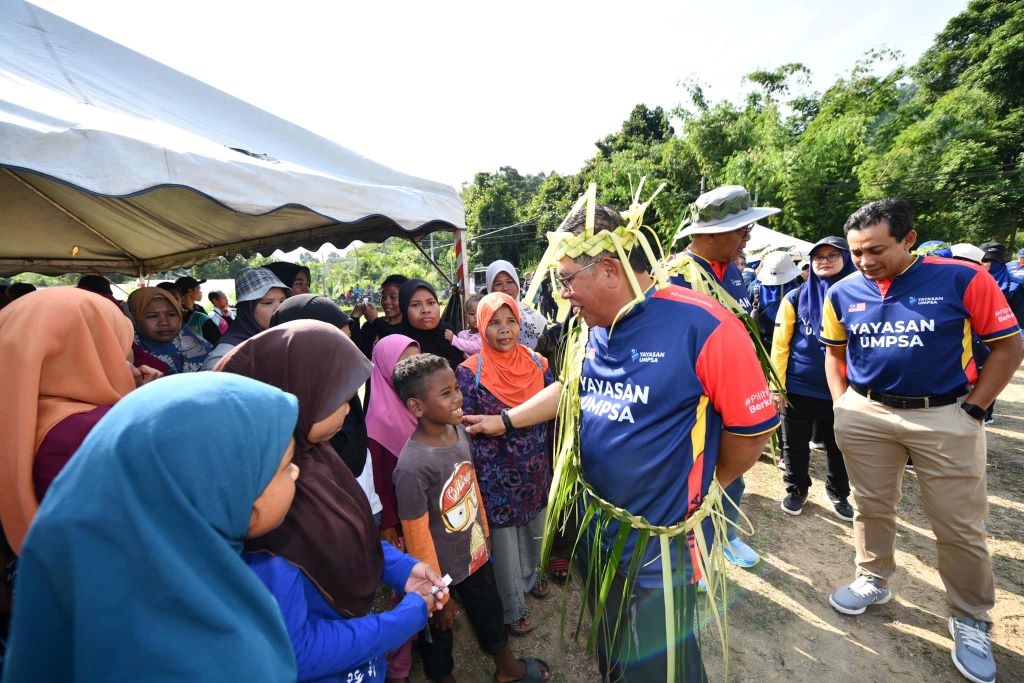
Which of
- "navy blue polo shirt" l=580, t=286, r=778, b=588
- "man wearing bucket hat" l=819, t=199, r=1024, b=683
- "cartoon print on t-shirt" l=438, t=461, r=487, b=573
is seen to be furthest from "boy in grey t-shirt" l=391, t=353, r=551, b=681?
"man wearing bucket hat" l=819, t=199, r=1024, b=683

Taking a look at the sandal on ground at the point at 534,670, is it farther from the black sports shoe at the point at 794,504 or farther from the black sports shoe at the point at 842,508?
the black sports shoe at the point at 842,508

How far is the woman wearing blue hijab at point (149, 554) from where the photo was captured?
703 mm

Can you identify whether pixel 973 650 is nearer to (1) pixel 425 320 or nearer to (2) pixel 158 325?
(1) pixel 425 320

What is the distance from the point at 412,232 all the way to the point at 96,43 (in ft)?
8.63

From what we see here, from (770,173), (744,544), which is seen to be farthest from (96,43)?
(770,173)

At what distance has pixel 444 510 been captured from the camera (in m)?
2.06

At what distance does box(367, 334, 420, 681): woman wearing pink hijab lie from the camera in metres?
2.45

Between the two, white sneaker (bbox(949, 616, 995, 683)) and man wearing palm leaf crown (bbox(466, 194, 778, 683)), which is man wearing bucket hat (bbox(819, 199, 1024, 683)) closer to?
white sneaker (bbox(949, 616, 995, 683))

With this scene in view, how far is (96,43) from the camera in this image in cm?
324

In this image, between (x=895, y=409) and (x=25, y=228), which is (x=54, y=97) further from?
(x=895, y=409)

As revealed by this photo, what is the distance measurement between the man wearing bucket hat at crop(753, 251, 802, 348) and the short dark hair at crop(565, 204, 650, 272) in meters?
3.76

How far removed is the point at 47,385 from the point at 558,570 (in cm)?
298

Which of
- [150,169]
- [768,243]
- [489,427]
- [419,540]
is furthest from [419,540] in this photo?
[768,243]

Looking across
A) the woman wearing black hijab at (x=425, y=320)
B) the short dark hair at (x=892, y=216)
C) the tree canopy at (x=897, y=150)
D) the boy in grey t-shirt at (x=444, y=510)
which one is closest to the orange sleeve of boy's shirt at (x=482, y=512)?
the boy in grey t-shirt at (x=444, y=510)
